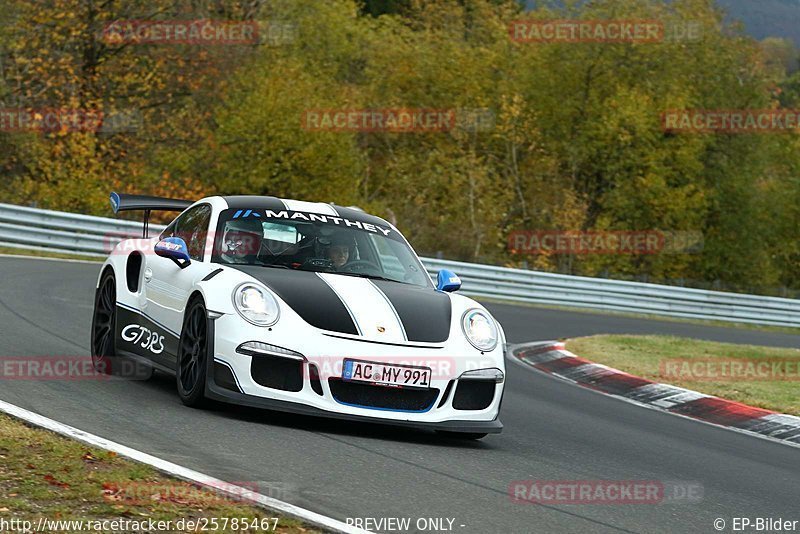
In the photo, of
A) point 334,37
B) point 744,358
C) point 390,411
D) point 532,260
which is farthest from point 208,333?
point 334,37

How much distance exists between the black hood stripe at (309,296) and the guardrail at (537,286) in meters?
12.4

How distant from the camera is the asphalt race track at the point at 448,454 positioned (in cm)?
569

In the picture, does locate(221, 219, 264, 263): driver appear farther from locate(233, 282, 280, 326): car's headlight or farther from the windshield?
locate(233, 282, 280, 326): car's headlight

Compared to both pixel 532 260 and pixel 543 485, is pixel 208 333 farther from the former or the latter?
pixel 532 260

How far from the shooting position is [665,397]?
12000 mm

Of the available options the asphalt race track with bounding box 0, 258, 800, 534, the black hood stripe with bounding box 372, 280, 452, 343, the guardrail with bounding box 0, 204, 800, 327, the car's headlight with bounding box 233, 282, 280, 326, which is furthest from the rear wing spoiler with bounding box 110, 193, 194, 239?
the guardrail with bounding box 0, 204, 800, 327

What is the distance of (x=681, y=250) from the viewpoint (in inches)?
1854

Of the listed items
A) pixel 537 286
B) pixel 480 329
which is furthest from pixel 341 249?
pixel 537 286

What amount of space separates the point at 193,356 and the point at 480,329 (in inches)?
71.2

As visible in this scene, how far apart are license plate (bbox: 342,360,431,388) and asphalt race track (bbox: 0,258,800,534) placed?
360 millimetres

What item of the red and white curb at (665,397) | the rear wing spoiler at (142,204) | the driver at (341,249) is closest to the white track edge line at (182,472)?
the driver at (341,249)

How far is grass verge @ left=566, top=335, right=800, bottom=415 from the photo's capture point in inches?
483

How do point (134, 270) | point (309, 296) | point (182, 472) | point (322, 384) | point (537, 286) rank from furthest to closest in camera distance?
point (537, 286), point (134, 270), point (309, 296), point (322, 384), point (182, 472)

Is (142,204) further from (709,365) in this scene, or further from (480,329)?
(709,365)
